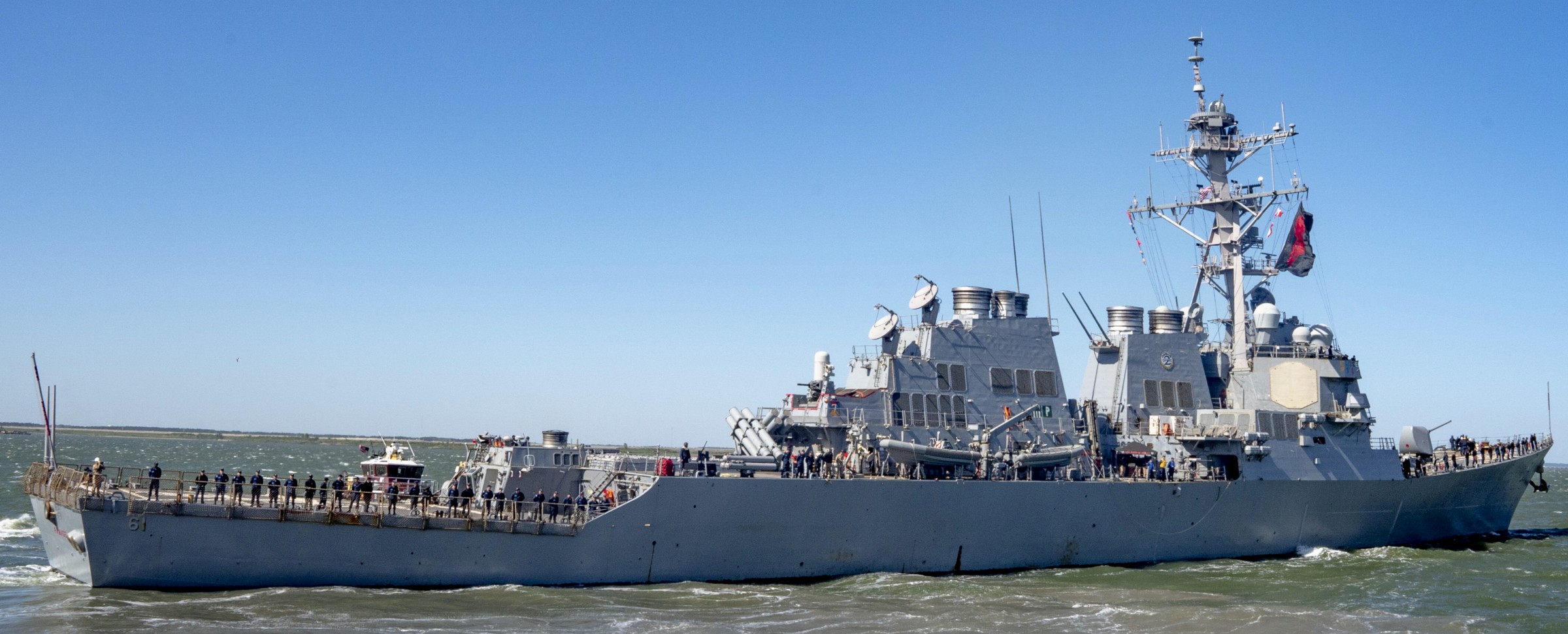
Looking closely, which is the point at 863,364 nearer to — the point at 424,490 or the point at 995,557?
the point at 995,557

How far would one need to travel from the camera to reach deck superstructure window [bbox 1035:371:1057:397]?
27.2m

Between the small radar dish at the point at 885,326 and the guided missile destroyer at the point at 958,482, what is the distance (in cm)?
9

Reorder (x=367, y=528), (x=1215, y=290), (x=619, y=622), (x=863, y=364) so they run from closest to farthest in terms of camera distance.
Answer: (x=619, y=622) < (x=367, y=528) < (x=863, y=364) < (x=1215, y=290)

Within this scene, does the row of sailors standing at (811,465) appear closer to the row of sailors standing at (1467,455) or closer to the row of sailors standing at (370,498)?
the row of sailors standing at (370,498)

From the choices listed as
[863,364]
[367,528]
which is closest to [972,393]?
[863,364]

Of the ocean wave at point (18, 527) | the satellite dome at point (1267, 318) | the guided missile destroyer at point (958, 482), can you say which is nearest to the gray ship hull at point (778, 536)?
the guided missile destroyer at point (958, 482)

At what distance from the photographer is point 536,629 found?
17484 mm

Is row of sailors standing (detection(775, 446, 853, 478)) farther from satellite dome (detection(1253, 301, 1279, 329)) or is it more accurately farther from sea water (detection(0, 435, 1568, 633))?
satellite dome (detection(1253, 301, 1279, 329))

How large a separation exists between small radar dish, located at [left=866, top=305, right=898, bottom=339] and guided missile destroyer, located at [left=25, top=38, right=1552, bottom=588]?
86mm

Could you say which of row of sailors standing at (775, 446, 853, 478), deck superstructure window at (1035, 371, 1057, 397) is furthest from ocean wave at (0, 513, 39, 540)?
deck superstructure window at (1035, 371, 1057, 397)

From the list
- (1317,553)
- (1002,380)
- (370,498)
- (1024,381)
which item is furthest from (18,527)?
(1317,553)

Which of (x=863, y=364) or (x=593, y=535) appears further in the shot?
(x=863, y=364)

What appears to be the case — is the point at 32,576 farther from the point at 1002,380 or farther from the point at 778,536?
the point at 1002,380

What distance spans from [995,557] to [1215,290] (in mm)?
12149
